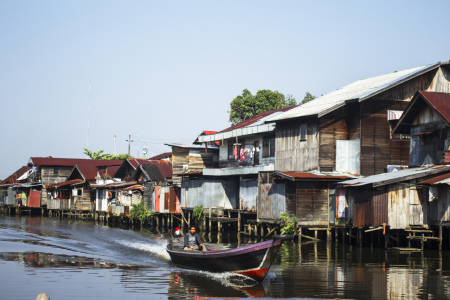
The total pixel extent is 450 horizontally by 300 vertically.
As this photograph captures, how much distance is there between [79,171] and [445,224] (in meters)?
45.8

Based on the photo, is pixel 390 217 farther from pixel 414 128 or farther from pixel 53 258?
pixel 53 258

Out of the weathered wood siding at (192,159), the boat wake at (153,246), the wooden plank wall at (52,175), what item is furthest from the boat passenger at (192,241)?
the wooden plank wall at (52,175)

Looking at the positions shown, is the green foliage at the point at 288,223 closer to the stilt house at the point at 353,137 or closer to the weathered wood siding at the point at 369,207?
the stilt house at the point at 353,137

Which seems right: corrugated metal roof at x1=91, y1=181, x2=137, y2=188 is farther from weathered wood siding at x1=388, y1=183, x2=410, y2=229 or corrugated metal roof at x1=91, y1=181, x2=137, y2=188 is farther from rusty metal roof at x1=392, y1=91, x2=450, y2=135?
weathered wood siding at x1=388, y1=183, x2=410, y2=229

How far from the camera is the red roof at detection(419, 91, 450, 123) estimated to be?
26.8 m

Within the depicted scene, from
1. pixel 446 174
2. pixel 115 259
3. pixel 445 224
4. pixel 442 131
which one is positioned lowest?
pixel 115 259

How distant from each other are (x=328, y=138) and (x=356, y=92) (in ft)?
12.5

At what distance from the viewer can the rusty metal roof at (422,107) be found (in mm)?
27042

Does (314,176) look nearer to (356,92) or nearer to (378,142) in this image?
(378,142)

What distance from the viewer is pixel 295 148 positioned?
34.5 meters

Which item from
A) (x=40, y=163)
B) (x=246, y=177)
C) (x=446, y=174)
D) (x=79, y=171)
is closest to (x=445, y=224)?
(x=446, y=174)

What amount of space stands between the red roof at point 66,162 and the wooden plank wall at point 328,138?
39668 millimetres

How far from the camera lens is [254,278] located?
60.5 ft

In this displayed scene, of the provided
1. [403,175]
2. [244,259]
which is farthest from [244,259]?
[403,175]
